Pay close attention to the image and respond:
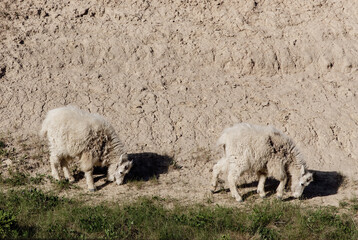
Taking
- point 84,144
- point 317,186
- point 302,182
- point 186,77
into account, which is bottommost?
point 317,186

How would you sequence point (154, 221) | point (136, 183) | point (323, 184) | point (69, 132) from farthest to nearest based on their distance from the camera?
1. point (323, 184)
2. point (136, 183)
3. point (69, 132)
4. point (154, 221)

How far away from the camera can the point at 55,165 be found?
32.9 ft

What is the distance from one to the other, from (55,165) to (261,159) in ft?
14.5

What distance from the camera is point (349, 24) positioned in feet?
46.4

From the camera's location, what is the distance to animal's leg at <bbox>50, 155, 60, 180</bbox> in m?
9.95

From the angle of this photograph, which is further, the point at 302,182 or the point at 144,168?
the point at 144,168

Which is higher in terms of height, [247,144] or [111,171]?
[247,144]

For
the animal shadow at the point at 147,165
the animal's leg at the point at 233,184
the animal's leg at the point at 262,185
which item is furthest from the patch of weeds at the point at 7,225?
the animal's leg at the point at 262,185

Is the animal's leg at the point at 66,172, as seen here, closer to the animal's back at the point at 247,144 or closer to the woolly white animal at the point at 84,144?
the woolly white animal at the point at 84,144

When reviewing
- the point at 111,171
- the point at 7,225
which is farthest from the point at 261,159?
the point at 7,225

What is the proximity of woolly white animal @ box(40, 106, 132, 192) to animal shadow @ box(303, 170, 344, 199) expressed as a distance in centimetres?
421

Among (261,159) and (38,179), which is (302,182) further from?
(38,179)

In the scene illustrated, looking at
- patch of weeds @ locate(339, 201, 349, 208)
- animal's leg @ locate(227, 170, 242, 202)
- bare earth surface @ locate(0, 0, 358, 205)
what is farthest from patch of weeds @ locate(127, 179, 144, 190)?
patch of weeds @ locate(339, 201, 349, 208)

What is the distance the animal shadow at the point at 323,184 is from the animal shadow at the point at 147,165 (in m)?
3.28
